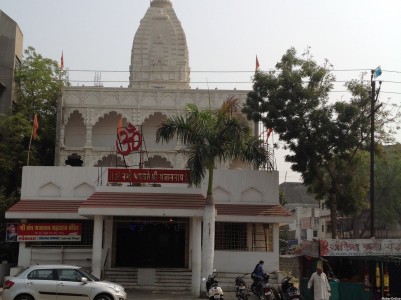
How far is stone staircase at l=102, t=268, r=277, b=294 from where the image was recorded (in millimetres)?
25047

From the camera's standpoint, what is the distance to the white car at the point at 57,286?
17.1 meters

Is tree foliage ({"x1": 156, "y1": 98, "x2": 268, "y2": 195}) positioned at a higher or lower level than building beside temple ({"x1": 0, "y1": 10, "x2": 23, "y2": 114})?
lower

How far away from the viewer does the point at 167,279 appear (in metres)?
25.6

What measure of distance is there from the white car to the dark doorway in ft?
33.7

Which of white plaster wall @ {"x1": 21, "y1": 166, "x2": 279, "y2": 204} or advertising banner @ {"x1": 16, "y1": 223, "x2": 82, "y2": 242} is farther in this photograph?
white plaster wall @ {"x1": 21, "y1": 166, "x2": 279, "y2": 204}

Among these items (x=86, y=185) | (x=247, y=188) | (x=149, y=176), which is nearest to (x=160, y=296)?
(x=149, y=176)

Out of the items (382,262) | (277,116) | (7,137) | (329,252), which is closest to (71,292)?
(329,252)

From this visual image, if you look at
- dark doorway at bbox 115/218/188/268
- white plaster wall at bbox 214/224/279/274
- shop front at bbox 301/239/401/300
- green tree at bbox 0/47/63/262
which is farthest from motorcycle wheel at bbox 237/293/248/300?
green tree at bbox 0/47/63/262

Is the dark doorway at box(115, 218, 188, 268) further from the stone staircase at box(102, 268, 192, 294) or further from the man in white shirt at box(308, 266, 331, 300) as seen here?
the man in white shirt at box(308, 266, 331, 300)

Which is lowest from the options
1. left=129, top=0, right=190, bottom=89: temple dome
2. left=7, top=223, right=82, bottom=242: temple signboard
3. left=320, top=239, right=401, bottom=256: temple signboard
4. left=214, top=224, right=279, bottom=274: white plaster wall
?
left=214, top=224, right=279, bottom=274: white plaster wall

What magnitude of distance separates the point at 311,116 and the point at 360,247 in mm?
11944

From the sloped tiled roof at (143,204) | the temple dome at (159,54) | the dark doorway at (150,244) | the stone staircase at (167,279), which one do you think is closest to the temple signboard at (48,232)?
the sloped tiled roof at (143,204)

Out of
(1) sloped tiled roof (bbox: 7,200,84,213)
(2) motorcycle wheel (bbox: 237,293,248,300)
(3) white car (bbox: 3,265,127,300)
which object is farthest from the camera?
(1) sloped tiled roof (bbox: 7,200,84,213)

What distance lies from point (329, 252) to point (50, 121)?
31.7m
